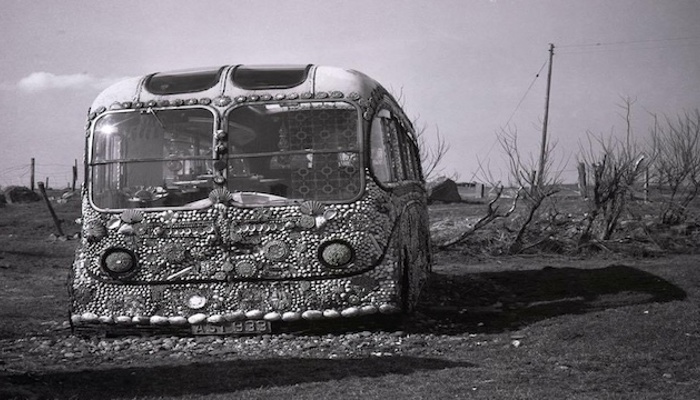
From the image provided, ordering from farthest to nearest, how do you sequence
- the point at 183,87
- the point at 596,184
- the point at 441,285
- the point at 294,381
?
the point at 596,184
the point at 441,285
the point at 183,87
the point at 294,381

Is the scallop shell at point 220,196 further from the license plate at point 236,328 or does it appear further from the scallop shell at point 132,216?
the license plate at point 236,328

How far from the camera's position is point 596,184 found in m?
19.4

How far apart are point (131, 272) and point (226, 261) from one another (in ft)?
3.19

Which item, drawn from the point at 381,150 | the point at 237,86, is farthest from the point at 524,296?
the point at 237,86

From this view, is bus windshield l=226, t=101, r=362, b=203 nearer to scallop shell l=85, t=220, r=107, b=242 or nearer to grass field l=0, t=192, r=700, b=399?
scallop shell l=85, t=220, r=107, b=242

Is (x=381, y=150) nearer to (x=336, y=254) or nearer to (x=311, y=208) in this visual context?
(x=311, y=208)

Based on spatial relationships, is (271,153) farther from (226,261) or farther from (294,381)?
(294,381)

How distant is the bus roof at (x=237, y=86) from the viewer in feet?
26.4

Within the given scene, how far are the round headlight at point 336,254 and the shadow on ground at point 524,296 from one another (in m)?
1.31

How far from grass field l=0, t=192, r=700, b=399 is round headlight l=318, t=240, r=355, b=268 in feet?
2.48

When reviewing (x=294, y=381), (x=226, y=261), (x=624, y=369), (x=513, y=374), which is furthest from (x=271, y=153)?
(x=624, y=369)

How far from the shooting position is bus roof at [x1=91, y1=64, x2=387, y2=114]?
8055mm

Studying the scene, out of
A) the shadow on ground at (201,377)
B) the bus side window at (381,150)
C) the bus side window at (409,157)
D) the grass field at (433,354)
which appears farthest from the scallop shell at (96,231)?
the bus side window at (409,157)

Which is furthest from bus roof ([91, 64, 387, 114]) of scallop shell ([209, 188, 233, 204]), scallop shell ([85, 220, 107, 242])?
scallop shell ([85, 220, 107, 242])
